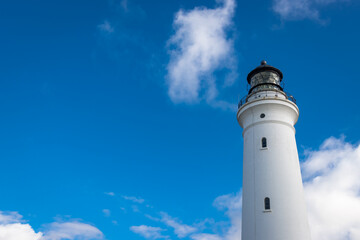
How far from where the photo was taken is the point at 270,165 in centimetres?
1831

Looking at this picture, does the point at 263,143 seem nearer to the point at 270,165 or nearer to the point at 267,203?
the point at 270,165

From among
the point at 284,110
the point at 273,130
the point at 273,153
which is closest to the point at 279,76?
the point at 284,110

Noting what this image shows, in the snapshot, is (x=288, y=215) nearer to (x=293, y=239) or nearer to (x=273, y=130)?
(x=293, y=239)

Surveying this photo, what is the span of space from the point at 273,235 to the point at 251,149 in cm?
508

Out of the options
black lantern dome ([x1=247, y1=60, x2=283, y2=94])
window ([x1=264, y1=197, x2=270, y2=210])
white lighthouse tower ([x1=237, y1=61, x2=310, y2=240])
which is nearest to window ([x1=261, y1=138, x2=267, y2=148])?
white lighthouse tower ([x1=237, y1=61, x2=310, y2=240])

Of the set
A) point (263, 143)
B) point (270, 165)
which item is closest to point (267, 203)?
point (270, 165)

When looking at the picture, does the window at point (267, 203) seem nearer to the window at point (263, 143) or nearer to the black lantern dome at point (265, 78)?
the window at point (263, 143)

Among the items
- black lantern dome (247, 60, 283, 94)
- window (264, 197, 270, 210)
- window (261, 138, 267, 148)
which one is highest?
black lantern dome (247, 60, 283, 94)

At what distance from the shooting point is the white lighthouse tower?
1672 centimetres

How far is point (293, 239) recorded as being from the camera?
635 inches

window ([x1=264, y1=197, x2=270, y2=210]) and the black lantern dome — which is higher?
the black lantern dome

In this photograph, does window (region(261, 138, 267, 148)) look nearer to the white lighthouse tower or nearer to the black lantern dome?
the white lighthouse tower

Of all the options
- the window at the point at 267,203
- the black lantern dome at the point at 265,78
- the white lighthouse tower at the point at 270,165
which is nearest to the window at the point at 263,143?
the white lighthouse tower at the point at 270,165

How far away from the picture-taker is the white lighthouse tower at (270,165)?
658 inches
